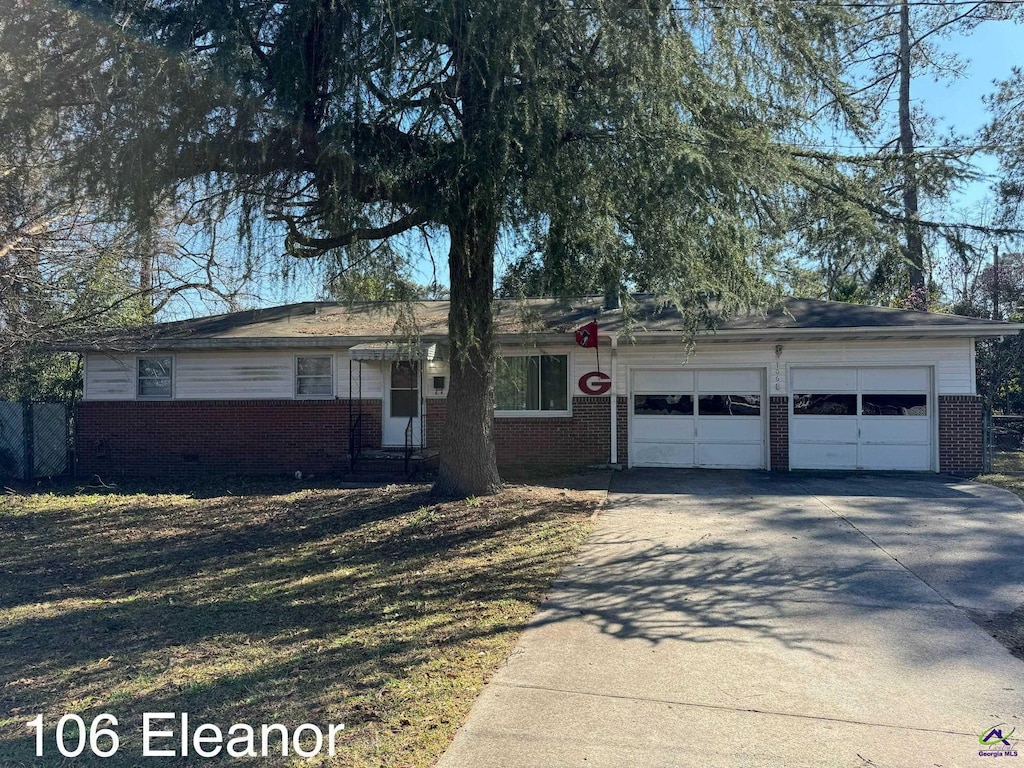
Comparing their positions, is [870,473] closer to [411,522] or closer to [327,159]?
[411,522]

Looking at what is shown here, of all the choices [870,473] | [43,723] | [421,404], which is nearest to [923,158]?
[870,473]

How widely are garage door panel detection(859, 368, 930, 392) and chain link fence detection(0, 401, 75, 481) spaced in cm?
1663

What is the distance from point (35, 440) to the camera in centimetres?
1428

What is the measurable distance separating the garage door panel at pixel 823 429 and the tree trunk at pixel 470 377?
262 inches

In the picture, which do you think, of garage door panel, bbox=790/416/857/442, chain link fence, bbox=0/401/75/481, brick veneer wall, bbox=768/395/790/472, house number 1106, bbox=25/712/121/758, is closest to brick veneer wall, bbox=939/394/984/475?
garage door panel, bbox=790/416/857/442

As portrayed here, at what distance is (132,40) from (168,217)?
2476mm

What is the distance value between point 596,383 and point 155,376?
31.6 ft

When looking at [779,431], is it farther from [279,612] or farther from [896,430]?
[279,612]

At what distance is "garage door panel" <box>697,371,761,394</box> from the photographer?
13.6m

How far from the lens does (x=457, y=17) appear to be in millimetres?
6863

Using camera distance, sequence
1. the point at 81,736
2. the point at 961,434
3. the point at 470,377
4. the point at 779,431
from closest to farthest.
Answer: the point at 81,736 < the point at 470,377 < the point at 961,434 < the point at 779,431

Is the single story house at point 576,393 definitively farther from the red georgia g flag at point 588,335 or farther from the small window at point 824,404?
the red georgia g flag at point 588,335

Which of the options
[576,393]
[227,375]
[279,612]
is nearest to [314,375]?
[227,375]

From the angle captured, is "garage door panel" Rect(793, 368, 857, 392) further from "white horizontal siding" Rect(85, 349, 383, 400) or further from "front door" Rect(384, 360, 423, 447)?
"white horizontal siding" Rect(85, 349, 383, 400)
